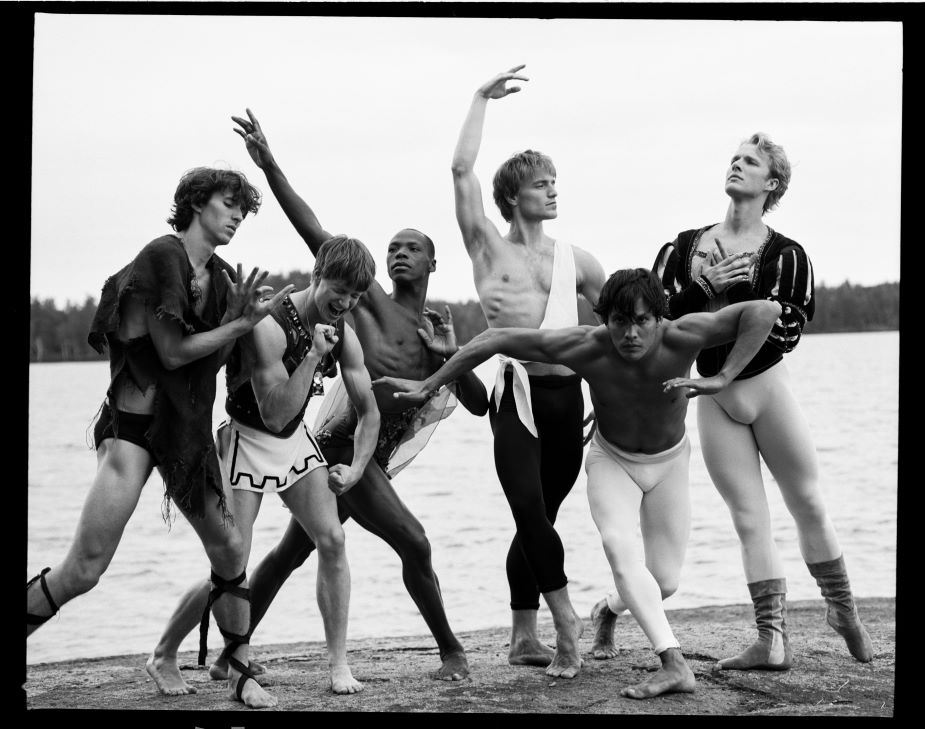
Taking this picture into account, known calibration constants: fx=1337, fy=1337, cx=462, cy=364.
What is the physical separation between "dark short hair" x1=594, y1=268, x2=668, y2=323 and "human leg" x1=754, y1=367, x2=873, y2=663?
1.02m

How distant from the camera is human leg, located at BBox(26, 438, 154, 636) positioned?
5957mm

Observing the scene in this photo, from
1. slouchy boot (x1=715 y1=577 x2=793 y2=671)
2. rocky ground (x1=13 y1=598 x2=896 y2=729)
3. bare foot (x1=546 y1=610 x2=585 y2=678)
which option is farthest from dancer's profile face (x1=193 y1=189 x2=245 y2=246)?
slouchy boot (x1=715 y1=577 x2=793 y2=671)

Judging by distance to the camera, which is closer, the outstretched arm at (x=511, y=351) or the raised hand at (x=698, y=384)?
the raised hand at (x=698, y=384)

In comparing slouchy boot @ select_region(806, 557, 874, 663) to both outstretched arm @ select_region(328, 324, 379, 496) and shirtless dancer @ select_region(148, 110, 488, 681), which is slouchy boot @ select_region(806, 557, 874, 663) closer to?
shirtless dancer @ select_region(148, 110, 488, 681)

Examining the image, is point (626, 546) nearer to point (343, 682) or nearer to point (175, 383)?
point (343, 682)

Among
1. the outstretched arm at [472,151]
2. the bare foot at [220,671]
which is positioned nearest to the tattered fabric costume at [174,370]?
the bare foot at [220,671]

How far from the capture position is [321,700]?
251 inches

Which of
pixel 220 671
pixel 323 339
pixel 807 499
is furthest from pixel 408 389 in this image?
pixel 807 499

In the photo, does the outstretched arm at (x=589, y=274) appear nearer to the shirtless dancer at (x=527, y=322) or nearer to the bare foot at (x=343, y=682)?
the shirtless dancer at (x=527, y=322)

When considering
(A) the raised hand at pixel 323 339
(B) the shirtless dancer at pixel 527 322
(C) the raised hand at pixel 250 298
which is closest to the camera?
(C) the raised hand at pixel 250 298

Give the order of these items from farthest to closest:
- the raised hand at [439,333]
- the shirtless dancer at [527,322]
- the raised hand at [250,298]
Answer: the raised hand at [439,333], the shirtless dancer at [527,322], the raised hand at [250,298]

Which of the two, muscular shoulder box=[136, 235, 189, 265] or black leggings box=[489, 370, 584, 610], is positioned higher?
muscular shoulder box=[136, 235, 189, 265]

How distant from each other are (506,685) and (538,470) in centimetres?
108

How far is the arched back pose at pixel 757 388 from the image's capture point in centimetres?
692
